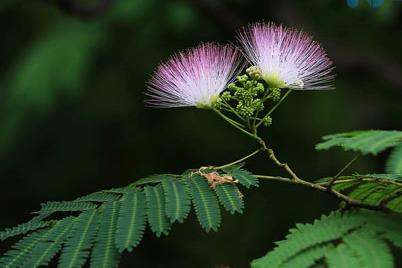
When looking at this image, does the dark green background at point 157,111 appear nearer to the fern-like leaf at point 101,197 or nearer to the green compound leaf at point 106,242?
the fern-like leaf at point 101,197

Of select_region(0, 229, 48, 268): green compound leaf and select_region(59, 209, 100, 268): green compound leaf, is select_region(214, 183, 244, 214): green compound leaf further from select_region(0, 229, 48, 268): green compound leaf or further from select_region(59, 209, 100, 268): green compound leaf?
select_region(0, 229, 48, 268): green compound leaf

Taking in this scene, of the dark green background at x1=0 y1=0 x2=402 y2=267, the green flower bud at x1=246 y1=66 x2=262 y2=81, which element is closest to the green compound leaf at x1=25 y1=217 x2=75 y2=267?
the green flower bud at x1=246 y1=66 x2=262 y2=81

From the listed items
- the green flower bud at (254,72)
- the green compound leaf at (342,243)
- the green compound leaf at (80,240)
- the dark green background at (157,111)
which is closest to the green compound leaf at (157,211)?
the green compound leaf at (80,240)

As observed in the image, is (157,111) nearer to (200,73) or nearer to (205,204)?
(200,73)

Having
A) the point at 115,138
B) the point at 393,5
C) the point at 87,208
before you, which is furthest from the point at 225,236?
the point at 87,208

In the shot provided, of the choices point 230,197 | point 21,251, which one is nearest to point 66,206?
point 21,251

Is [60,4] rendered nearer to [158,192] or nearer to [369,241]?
[158,192]
